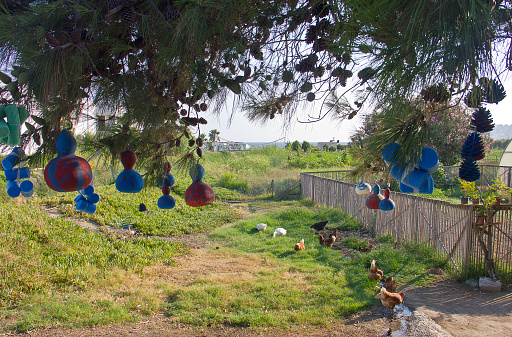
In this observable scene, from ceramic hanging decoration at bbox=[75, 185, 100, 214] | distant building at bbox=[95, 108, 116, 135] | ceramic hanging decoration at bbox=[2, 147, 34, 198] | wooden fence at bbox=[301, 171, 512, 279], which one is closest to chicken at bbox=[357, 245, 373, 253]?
wooden fence at bbox=[301, 171, 512, 279]

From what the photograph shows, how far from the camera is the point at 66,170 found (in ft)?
6.15

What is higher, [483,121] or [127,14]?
[127,14]

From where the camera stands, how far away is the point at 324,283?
215 inches

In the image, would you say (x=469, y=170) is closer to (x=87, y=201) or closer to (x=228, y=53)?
(x=228, y=53)

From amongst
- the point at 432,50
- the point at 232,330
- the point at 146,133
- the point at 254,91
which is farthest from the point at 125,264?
the point at 432,50

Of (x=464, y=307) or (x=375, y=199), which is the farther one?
(x=464, y=307)

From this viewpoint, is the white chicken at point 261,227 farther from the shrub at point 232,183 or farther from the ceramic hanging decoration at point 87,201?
the shrub at point 232,183

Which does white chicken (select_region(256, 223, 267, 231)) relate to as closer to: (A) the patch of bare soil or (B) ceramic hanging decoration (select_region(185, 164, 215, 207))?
(A) the patch of bare soil

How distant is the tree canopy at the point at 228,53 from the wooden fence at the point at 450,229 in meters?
1.66

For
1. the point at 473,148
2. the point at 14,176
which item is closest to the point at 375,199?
the point at 473,148

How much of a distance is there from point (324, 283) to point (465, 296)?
6.74 feet

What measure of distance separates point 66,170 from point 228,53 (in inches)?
45.3

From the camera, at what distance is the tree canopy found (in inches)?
45.5

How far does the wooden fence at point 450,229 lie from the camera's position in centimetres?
524
